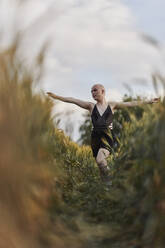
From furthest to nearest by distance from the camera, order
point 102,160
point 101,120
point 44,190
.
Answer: point 101,120 < point 102,160 < point 44,190

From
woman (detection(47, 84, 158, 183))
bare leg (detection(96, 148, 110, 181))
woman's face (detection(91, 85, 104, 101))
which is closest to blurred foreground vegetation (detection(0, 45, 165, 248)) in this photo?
bare leg (detection(96, 148, 110, 181))

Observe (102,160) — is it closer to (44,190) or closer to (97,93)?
(97,93)

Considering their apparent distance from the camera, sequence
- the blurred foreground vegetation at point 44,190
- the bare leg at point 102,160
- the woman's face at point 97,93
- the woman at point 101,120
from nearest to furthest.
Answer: the blurred foreground vegetation at point 44,190
the bare leg at point 102,160
the woman at point 101,120
the woman's face at point 97,93

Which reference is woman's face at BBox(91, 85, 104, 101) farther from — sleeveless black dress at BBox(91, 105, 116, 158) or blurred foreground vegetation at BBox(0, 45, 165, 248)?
blurred foreground vegetation at BBox(0, 45, 165, 248)

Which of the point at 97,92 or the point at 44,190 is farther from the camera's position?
the point at 97,92

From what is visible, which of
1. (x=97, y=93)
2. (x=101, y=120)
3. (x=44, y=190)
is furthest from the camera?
(x=97, y=93)

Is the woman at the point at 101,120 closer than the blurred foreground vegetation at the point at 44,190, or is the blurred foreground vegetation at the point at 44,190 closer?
the blurred foreground vegetation at the point at 44,190

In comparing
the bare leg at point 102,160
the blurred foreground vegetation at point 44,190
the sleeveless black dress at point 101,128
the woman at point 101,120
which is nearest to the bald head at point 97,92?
the woman at point 101,120

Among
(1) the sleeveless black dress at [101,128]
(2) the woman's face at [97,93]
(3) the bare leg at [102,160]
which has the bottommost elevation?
(3) the bare leg at [102,160]

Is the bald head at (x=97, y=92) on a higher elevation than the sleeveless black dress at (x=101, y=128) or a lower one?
higher

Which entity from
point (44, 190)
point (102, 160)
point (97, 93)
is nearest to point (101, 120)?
point (97, 93)

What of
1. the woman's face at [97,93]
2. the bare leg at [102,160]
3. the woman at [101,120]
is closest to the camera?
the bare leg at [102,160]

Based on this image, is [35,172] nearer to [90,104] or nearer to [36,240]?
[36,240]

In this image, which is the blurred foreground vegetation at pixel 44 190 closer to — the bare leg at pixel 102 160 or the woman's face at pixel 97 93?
the bare leg at pixel 102 160
